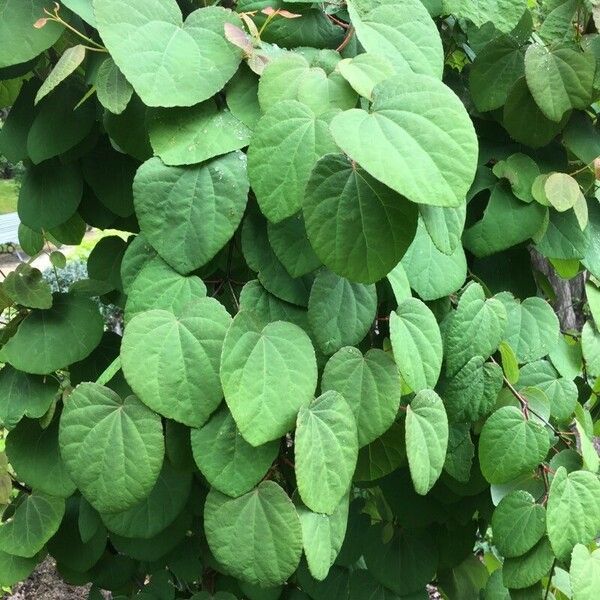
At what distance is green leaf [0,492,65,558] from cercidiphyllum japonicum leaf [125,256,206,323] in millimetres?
638

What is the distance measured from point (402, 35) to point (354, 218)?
0.26 meters

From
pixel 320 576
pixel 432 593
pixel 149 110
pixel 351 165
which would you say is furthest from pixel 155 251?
pixel 432 593

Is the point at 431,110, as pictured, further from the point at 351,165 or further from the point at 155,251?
the point at 155,251

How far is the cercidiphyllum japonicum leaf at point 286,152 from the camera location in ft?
2.22

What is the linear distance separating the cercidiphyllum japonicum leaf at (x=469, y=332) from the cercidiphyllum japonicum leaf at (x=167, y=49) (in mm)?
413

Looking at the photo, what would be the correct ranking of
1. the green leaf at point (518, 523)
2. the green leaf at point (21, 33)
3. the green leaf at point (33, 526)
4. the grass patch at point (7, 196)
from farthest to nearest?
the grass patch at point (7, 196)
the green leaf at point (33, 526)
the green leaf at point (518, 523)
the green leaf at point (21, 33)

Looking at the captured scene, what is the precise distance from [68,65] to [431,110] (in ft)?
1.31

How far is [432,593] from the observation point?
2.44 m

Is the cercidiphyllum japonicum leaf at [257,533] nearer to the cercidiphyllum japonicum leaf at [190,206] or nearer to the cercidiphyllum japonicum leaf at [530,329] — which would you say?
the cercidiphyllum japonicum leaf at [190,206]

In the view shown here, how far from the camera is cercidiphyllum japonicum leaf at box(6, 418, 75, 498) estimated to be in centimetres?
107

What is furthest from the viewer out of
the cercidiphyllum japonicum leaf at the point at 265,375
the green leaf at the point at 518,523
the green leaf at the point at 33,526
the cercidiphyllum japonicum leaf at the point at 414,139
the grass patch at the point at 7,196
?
the grass patch at the point at 7,196

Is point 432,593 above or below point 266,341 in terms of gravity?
below

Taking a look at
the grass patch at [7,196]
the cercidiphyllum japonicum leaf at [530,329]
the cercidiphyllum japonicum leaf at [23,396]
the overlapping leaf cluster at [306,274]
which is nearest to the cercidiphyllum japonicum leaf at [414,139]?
the overlapping leaf cluster at [306,274]

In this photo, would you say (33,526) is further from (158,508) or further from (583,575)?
(583,575)
